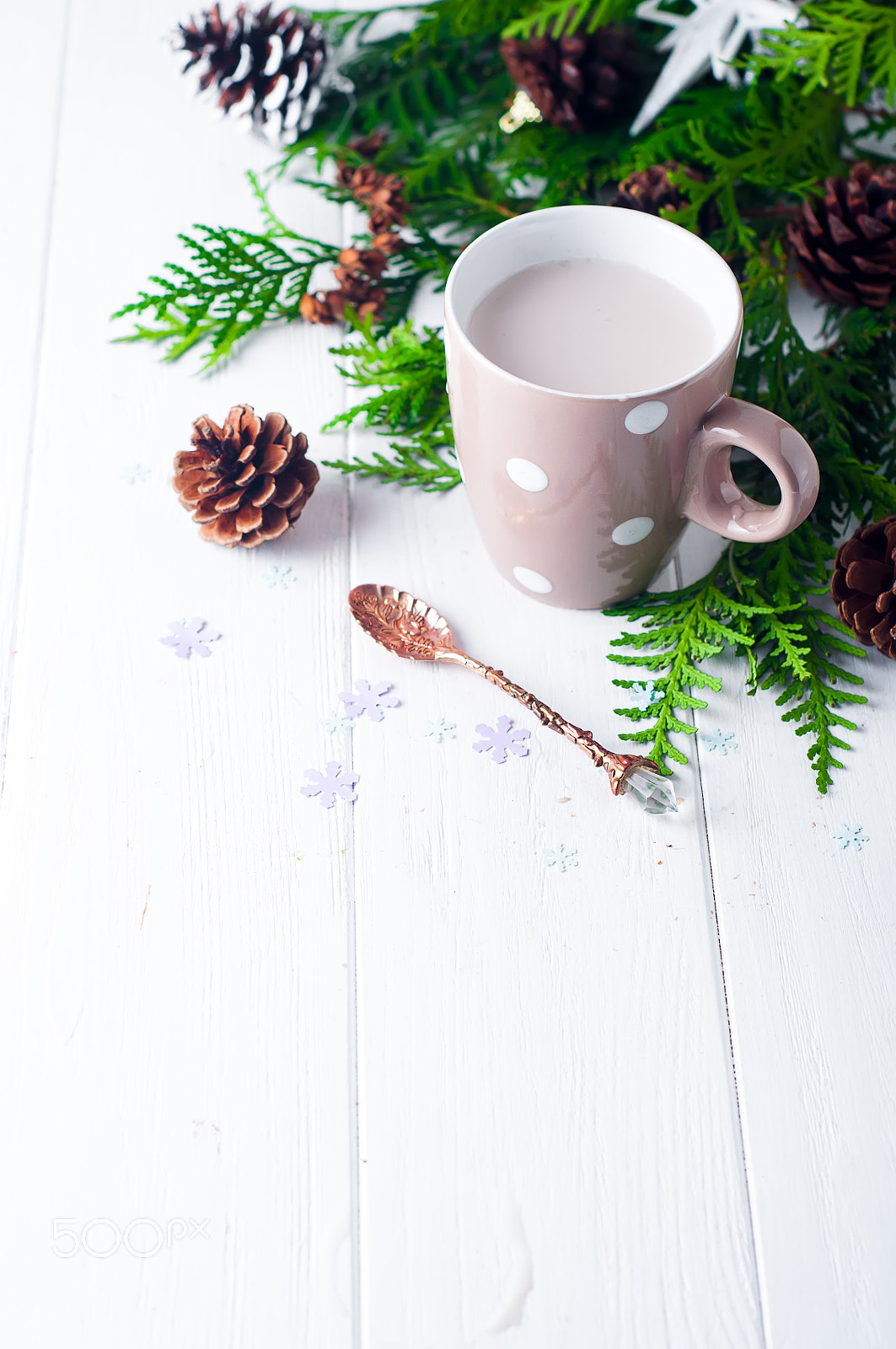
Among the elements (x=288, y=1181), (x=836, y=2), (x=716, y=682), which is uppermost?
(x=836, y=2)

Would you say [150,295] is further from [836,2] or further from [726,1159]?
[726,1159]

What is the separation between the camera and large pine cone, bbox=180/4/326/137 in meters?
0.93

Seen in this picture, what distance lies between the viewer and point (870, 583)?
65cm

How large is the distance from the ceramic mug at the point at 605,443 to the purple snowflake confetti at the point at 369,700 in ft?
0.37

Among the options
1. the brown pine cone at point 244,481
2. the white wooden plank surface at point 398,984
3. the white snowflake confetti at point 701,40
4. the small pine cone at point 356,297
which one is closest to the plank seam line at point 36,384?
the white wooden plank surface at point 398,984

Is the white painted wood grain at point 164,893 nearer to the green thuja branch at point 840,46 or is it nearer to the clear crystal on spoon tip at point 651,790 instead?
the clear crystal on spoon tip at point 651,790

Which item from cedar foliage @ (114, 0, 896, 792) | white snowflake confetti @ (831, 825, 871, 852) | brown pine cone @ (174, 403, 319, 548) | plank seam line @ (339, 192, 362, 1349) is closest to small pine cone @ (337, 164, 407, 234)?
cedar foliage @ (114, 0, 896, 792)

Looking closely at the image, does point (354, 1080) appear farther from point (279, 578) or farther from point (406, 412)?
point (406, 412)

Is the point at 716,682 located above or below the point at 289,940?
above

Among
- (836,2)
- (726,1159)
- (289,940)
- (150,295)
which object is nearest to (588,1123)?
(726,1159)

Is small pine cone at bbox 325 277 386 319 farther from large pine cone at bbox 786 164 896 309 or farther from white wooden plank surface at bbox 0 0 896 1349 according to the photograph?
large pine cone at bbox 786 164 896 309

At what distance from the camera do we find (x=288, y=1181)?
1.74 ft

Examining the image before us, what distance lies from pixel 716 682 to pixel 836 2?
0.52 meters

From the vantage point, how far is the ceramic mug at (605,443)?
22.2 inches
